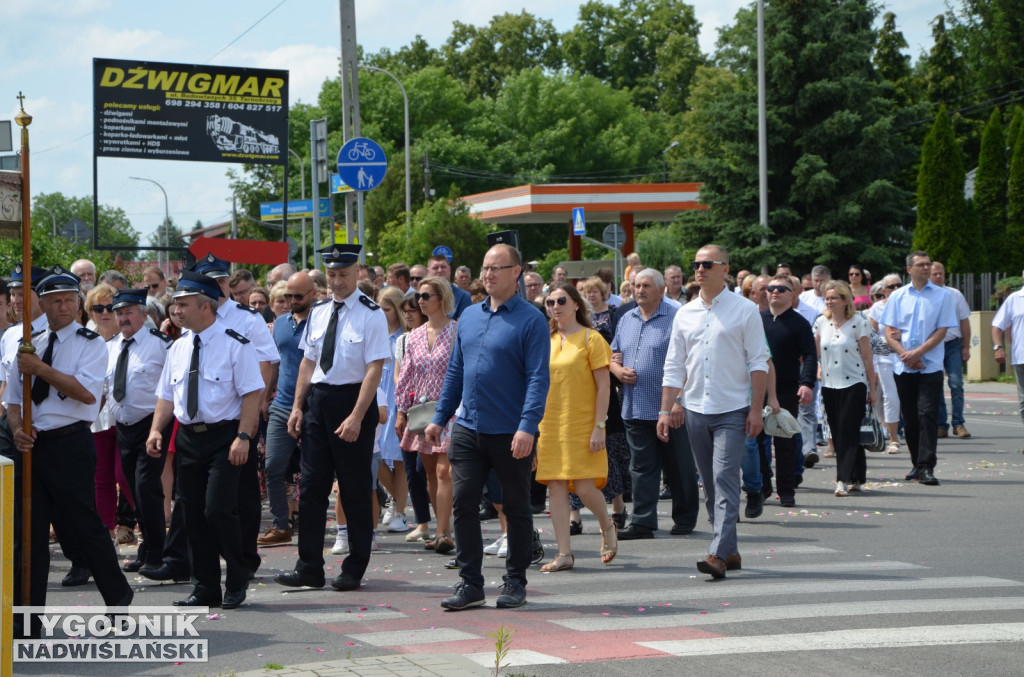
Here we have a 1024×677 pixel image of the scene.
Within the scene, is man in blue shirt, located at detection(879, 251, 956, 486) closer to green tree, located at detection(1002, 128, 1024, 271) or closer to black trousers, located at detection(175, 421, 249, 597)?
black trousers, located at detection(175, 421, 249, 597)

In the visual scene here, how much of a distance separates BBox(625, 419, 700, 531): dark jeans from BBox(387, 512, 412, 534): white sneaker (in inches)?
81.1

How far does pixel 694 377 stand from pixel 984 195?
127 ft

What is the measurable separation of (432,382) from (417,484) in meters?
1.21

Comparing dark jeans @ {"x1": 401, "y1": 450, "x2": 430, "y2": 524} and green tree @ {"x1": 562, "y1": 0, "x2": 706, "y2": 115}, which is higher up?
green tree @ {"x1": 562, "y1": 0, "x2": 706, "y2": 115}

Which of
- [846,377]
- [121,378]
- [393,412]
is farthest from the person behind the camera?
[846,377]

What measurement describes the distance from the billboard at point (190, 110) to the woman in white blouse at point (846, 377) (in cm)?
1313

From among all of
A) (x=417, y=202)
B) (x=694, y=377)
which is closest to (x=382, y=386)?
(x=694, y=377)

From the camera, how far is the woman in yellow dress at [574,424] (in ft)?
29.7

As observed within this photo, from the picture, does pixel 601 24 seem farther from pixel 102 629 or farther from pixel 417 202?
pixel 102 629

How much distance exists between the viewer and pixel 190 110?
23109 millimetres

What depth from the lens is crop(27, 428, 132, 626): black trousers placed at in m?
7.16

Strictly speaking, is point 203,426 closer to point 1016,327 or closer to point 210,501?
point 210,501

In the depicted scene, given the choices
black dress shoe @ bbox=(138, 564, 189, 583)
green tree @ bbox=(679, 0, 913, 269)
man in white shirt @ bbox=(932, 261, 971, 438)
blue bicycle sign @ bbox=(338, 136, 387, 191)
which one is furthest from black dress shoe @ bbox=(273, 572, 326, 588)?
green tree @ bbox=(679, 0, 913, 269)

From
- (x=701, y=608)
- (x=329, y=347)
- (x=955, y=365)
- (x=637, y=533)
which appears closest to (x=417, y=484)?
(x=637, y=533)
